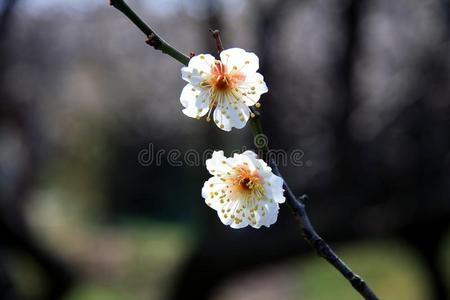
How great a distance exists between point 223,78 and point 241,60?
84 millimetres

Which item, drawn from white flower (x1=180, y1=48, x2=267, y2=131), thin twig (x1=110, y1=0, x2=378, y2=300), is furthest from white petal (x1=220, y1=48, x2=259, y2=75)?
Result: thin twig (x1=110, y1=0, x2=378, y2=300)

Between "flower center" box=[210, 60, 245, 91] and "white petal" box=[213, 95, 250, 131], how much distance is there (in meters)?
0.07

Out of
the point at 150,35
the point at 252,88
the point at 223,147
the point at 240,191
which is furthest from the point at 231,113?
the point at 223,147

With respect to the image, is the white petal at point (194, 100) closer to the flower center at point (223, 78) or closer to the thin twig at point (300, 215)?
the flower center at point (223, 78)

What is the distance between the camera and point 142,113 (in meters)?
12.8

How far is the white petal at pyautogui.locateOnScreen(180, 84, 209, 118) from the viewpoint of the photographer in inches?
52.4

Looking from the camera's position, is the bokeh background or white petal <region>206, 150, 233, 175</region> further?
the bokeh background

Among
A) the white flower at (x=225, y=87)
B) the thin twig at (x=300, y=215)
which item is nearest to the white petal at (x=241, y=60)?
the white flower at (x=225, y=87)

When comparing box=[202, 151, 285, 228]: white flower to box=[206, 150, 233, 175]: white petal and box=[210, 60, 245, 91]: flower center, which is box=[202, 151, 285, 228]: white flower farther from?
box=[210, 60, 245, 91]: flower center

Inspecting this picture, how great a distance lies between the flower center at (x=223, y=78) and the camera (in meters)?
1.39

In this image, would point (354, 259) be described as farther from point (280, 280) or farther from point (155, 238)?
point (155, 238)

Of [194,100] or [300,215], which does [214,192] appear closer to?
[194,100]

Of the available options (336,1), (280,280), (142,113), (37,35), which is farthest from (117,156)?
(336,1)

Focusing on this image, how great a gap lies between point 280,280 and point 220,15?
13.1 feet
